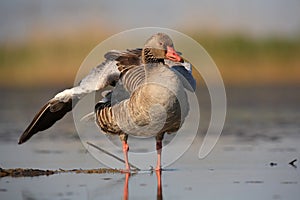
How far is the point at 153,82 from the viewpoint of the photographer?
9.87m

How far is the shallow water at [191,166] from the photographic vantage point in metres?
8.60

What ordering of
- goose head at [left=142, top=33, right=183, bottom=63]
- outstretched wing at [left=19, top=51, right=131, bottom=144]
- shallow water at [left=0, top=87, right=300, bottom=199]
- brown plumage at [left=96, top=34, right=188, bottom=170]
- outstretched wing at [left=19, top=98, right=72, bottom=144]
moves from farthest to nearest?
outstretched wing at [left=19, top=98, right=72, bottom=144] → outstretched wing at [left=19, top=51, right=131, bottom=144] → goose head at [left=142, top=33, right=183, bottom=63] → brown plumage at [left=96, top=34, right=188, bottom=170] → shallow water at [left=0, top=87, right=300, bottom=199]

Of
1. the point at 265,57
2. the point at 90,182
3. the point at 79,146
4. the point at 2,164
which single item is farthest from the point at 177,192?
the point at 265,57

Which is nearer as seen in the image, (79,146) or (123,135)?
(123,135)

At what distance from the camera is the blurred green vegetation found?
32.4 meters

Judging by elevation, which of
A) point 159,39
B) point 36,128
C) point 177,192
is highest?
point 159,39

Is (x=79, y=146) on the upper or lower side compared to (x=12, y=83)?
lower

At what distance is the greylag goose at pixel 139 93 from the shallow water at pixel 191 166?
0.55 metres

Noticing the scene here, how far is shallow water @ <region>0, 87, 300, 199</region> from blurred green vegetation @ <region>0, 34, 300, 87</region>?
15.0 metres

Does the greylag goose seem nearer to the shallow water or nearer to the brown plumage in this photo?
the brown plumage

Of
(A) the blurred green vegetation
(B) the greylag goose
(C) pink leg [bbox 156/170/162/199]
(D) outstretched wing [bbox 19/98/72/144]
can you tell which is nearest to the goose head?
(B) the greylag goose

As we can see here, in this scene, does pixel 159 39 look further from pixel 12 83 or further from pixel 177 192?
pixel 12 83

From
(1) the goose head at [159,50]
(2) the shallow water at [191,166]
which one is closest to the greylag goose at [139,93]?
(1) the goose head at [159,50]

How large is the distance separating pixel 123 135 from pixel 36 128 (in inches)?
44.3
